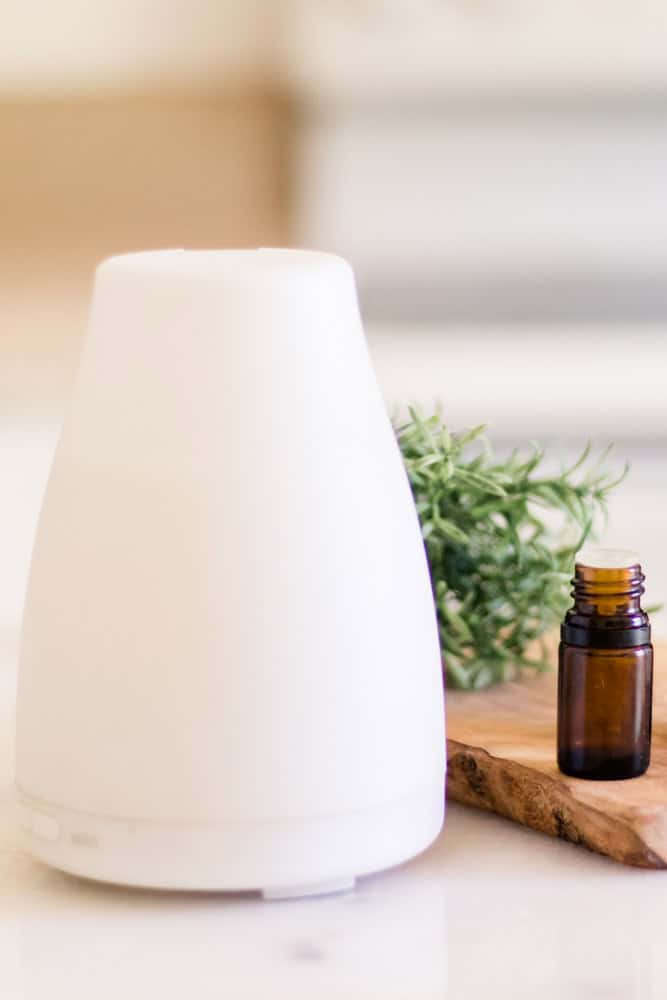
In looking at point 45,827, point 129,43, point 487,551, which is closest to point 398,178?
point 129,43

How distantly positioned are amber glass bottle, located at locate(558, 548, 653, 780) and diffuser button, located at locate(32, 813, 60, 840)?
0.23 metres

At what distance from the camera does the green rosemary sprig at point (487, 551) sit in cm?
94

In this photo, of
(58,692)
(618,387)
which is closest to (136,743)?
(58,692)

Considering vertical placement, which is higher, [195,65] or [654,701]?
[195,65]

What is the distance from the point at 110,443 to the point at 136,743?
0.38 feet

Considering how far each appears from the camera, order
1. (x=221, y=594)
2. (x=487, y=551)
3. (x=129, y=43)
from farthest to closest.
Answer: (x=129, y=43) → (x=487, y=551) → (x=221, y=594)

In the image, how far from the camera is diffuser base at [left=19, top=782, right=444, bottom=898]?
2.10ft

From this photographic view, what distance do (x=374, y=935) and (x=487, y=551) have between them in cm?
34

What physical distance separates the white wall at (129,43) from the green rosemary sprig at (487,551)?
A: 1.56 metres

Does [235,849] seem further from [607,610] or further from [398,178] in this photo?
[398,178]

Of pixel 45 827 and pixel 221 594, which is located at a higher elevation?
pixel 221 594

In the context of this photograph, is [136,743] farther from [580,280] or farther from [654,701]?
[580,280]

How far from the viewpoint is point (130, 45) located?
2.37 metres

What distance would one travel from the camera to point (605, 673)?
29.8 inches
